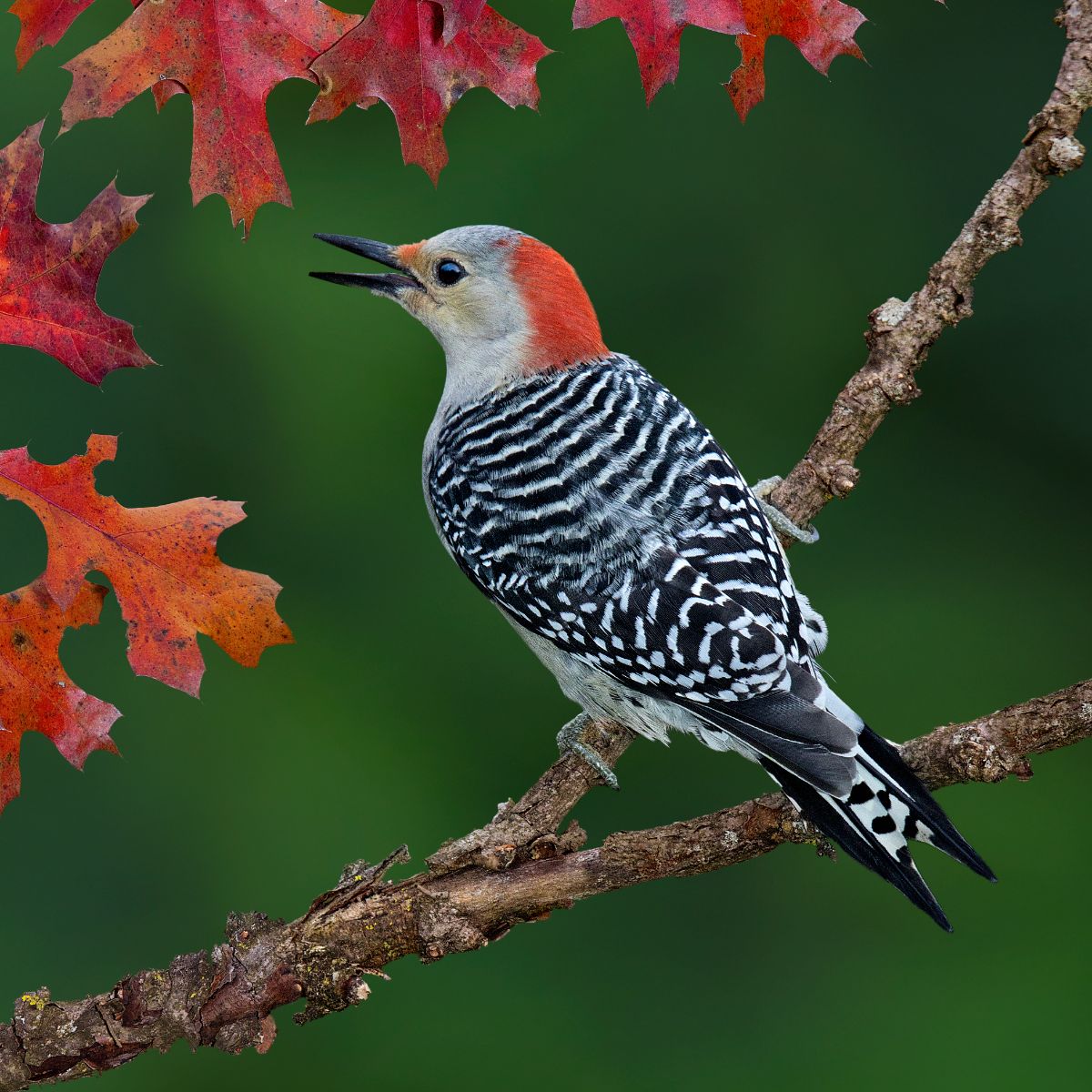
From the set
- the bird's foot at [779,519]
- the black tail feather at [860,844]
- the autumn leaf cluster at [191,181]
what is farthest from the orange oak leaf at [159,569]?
the bird's foot at [779,519]

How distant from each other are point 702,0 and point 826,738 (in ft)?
2.98

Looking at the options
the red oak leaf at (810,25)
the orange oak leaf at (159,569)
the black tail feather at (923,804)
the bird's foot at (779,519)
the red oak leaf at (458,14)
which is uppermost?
the red oak leaf at (810,25)

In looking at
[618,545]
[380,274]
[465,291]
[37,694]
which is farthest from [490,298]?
[37,694]

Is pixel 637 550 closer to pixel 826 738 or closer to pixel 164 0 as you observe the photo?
pixel 826 738

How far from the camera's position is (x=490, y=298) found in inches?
76.2

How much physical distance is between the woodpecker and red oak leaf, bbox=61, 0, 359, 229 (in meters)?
0.41

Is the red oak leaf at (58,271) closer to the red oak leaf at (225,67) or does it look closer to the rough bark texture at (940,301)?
the red oak leaf at (225,67)

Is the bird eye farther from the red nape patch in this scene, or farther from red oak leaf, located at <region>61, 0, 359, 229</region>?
red oak leaf, located at <region>61, 0, 359, 229</region>

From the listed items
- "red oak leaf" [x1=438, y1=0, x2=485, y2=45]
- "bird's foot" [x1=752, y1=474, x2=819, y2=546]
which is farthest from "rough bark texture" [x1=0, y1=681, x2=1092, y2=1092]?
"red oak leaf" [x1=438, y1=0, x2=485, y2=45]

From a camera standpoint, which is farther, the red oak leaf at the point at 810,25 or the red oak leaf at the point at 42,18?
the red oak leaf at the point at 810,25

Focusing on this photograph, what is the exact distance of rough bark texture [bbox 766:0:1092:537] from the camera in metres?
1.77

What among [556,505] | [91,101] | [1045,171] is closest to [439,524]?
[556,505]

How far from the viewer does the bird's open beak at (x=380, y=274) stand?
1896 millimetres

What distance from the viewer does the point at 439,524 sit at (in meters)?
2.03
